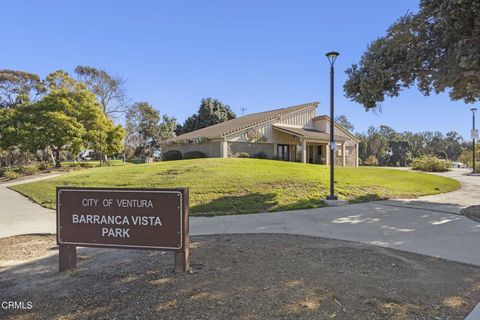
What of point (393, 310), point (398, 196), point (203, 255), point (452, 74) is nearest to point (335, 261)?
point (393, 310)

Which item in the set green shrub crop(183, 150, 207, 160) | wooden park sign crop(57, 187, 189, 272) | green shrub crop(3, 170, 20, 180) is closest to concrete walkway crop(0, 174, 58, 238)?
wooden park sign crop(57, 187, 189, 272)

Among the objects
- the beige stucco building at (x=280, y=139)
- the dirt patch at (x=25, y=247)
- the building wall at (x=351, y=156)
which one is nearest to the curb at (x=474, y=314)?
the dirt patch at (x=25, y=247)

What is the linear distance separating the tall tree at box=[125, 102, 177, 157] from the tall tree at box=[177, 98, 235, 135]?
20.6ft

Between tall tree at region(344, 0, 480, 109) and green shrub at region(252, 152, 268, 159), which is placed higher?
tall tree at region(344, 0, 480, 109)

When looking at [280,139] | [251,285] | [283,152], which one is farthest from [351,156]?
[251,285]

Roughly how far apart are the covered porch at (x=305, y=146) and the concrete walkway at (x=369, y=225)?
672 inches

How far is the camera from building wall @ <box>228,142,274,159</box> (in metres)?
25.6

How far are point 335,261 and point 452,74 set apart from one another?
6.70 metres

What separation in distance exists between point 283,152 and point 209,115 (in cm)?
2378

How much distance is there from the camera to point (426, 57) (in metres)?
9.83

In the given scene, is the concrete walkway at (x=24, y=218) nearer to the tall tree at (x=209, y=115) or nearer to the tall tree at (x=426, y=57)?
the tall tree at (x=426, y=57)

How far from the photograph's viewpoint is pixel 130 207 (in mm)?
4566

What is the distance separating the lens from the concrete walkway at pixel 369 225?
19.9ft

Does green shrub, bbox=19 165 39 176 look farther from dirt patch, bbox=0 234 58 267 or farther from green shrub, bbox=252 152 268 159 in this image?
dirt patch, bbox=0 234 58 267
